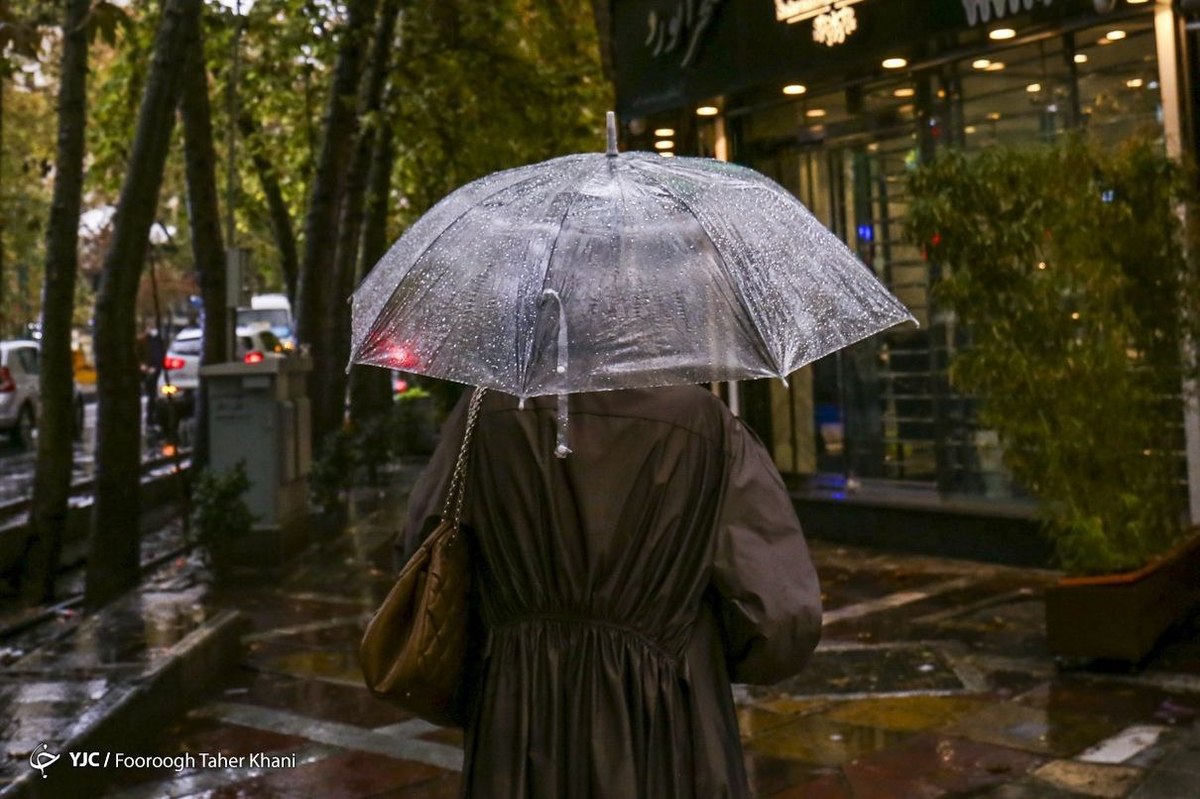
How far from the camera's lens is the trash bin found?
12.9 meters

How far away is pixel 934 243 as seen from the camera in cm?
816

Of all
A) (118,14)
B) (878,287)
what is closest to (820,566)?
(118,14)

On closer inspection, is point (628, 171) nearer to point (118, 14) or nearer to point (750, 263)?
point (750, 263)

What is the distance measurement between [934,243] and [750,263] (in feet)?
16.2

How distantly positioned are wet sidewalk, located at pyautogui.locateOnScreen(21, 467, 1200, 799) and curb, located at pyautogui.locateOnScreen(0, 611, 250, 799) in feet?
0.30

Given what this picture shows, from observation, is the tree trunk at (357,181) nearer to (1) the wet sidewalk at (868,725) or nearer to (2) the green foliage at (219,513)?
(2) the green foliage at (219,513)

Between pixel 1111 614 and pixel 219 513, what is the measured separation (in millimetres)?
7191

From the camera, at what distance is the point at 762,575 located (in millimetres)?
3135

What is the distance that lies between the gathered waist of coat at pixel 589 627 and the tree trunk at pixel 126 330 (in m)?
8.10

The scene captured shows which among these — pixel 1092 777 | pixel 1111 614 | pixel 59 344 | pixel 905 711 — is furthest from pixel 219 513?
pixel 1092 777

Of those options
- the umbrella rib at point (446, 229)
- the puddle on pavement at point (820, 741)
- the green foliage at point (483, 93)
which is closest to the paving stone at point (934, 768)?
the puddle on pavement at point (820, 741)

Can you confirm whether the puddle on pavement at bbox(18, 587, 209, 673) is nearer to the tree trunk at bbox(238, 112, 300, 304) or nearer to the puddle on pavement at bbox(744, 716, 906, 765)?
the puddle on pavement at bbox(744, 716, 906, 765)

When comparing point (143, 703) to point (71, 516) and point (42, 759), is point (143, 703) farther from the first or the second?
point (71, 516)

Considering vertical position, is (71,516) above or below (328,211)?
below
